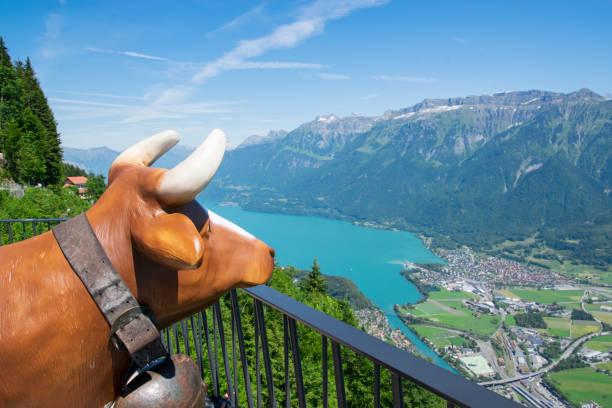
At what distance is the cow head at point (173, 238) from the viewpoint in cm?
138

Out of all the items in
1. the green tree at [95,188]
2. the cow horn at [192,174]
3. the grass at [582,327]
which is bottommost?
the grass at [582,327]

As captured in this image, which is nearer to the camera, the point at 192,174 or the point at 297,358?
the point at 192,174

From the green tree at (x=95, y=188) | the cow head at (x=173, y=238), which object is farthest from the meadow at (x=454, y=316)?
the cow head at (x=173, y=238)

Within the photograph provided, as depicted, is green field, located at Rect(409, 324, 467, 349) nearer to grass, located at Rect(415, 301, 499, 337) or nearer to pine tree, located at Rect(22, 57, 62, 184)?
grass, located at Rect(415, 301, 499, 337)

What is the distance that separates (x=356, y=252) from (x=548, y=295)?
48.5 meters

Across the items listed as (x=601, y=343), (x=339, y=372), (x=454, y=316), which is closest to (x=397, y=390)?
(x=339, y=372)

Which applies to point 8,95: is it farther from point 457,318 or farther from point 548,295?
point 548,295

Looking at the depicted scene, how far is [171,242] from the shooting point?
4.40 feet

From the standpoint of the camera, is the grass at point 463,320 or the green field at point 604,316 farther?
the green field at point 604,316

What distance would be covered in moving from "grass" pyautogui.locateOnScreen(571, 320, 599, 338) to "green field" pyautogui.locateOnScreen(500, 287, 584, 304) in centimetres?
1067

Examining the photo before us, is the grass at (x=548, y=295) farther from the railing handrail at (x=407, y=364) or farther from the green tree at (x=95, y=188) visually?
the railing handrail at (x=407, y=364)

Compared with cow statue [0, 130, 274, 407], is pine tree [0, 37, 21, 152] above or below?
above

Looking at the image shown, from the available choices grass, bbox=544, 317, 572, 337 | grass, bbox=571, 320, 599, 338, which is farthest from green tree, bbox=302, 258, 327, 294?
grass, bbox=571, 320, 599, 338

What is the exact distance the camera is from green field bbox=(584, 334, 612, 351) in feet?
211
